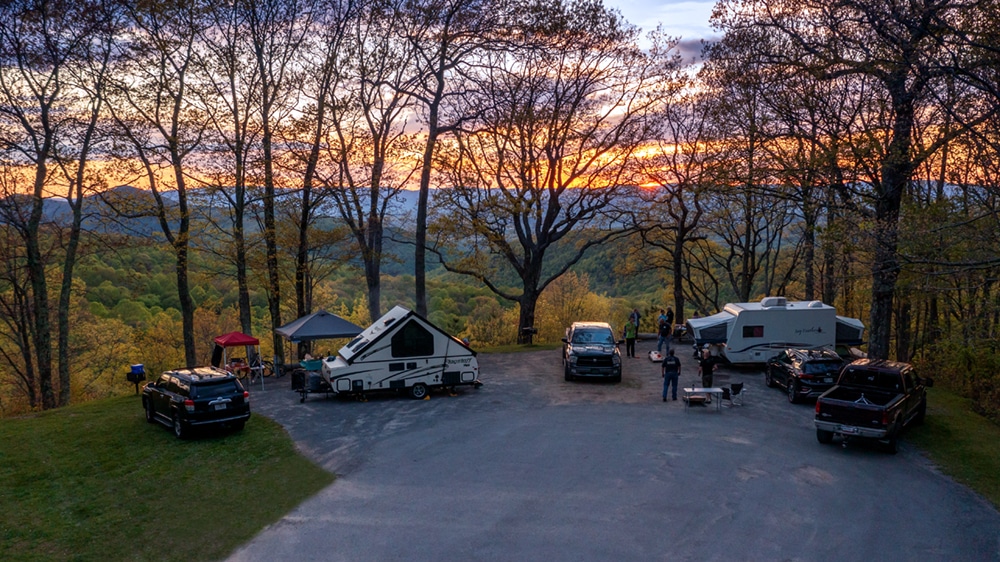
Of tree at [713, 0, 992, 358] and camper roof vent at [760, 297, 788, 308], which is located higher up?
tree at [713, 0, 992, 358]

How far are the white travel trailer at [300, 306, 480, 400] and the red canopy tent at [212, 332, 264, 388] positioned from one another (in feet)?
12.2

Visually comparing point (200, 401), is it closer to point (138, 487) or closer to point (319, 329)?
point (138, 487)

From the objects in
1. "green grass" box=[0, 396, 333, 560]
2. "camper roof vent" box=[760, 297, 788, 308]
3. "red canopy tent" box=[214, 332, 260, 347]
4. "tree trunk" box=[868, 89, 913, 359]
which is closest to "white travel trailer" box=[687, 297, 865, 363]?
"camper roof vent" box=[760, 297, 788, 308]

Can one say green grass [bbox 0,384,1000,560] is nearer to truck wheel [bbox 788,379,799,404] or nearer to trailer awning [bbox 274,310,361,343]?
truck wheel [bbox 788,379,799,404]

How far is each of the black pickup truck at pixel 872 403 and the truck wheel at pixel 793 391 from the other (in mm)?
2808

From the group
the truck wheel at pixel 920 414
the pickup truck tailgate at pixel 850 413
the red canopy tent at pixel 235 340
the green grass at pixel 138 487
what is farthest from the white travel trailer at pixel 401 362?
the truck wheel at pixel 920 414

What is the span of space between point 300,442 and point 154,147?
643 inches

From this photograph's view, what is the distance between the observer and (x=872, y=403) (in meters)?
14.0

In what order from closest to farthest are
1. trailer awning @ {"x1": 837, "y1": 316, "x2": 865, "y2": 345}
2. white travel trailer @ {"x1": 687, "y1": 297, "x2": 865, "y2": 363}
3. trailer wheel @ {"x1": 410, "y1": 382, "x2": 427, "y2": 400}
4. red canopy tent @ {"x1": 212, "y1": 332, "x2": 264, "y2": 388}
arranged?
trailer wheel @ {"x1": 410, "y1": 382, "x2": 427, "y2": 400} → red canopy tent @ {"x1": 212, "y1": 332, "x2": 264, "y2": 388} → white travel trailer @ {"x1": 687, "y1": 297, "x2": 865, "y2": 363} → trailer awning @ {"x1": 837, "y1": 316, "x2": 865, "y2": 345}

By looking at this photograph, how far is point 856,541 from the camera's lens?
9.38 metres

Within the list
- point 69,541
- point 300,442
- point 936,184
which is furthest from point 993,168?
point 69,541

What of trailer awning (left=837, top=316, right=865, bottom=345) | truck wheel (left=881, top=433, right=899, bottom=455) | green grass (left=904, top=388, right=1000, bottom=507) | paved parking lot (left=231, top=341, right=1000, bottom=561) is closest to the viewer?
paved parking lot (left=231, top=341, right=1000, bottom=561)

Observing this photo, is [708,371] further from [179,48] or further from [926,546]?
[179,48]

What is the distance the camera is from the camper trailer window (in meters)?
19.0
